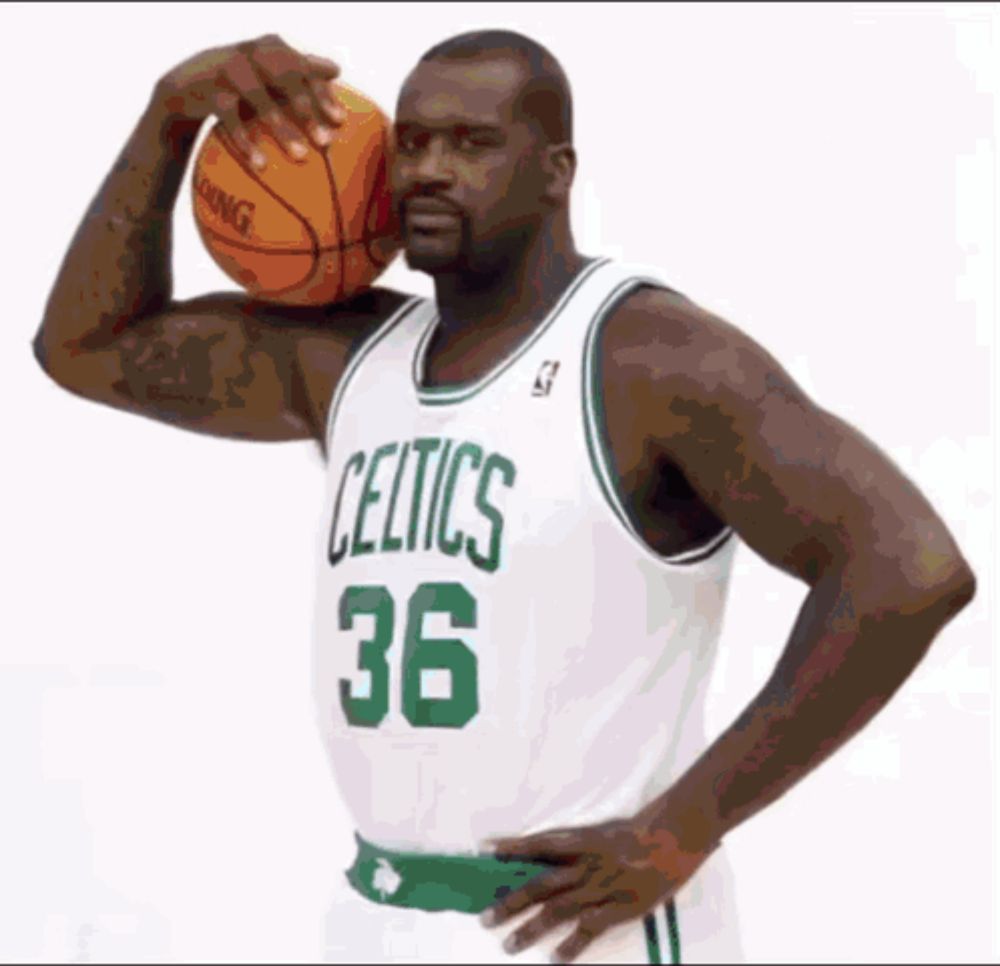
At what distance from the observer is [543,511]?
2828 mm

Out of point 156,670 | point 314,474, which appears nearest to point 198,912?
point 156,670

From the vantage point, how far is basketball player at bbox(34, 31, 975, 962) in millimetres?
2760

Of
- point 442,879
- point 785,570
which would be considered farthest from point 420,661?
point 785,570

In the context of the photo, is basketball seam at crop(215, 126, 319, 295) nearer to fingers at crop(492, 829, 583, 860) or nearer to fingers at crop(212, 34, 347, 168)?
fingers at crop(212, 34, 347, 168)

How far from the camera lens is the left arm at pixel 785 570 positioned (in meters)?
2.72

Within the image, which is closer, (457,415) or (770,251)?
(457,415)

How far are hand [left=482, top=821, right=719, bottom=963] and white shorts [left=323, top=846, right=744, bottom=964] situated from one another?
0.07 feet

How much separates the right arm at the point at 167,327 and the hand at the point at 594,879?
0.58 metres

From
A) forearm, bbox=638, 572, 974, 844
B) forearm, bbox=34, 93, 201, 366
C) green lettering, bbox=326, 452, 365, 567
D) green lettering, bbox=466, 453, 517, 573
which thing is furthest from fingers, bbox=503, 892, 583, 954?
forearm, bbox=34, 93, 201, 366

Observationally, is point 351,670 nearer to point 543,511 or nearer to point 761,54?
point 543,511

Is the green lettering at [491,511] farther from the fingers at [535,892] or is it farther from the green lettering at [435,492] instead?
the fingers at [535,892]

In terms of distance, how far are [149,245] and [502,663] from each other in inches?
24.6

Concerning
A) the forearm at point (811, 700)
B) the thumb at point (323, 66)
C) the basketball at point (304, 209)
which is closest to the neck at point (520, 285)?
the basketball at point (304, 209)

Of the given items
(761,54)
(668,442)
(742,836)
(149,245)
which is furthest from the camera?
(761,54)
